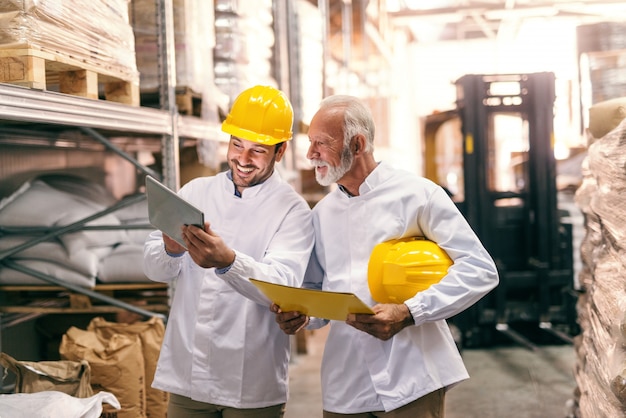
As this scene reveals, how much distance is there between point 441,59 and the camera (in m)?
20.1

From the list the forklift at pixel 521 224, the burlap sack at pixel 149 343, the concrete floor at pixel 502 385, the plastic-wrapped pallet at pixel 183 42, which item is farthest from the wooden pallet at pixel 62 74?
the forklift at pixel 521 224

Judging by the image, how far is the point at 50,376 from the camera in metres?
3.29

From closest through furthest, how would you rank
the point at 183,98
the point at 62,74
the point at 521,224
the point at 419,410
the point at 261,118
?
the point at 419,410 → the point at 261,118 → the point at 62,74 → the point at 183,98 → the point at 521,224

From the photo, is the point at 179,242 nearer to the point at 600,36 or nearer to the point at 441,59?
the point at 600,36

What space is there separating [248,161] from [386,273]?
Result: 680 mm

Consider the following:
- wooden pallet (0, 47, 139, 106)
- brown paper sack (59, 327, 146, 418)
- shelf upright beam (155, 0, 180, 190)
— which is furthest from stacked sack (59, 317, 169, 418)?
wooden pallet (0, 47, 139, 106)

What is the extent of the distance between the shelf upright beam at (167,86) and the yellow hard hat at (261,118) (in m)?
1.51

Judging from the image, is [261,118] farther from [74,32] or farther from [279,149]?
[74,32]

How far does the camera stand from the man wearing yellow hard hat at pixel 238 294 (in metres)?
2.66

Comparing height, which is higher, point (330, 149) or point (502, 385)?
point (330, 149)

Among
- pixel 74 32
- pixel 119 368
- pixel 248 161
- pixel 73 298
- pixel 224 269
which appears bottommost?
pixel 119 368

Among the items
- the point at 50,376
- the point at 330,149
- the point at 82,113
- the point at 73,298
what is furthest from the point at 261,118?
the point at 73,298

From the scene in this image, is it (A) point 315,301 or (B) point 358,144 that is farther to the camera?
(B) point 358,144

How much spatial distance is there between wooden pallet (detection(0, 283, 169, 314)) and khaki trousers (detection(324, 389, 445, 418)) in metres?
2.27
